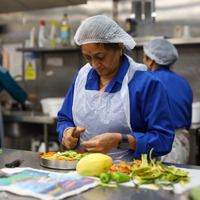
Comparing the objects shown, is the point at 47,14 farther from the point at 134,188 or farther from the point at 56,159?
the point at 134,188

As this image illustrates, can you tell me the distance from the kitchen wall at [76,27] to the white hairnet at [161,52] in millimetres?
468

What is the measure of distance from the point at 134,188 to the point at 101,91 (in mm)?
713

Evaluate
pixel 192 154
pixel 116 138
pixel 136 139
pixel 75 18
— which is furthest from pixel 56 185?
pixel 75 18

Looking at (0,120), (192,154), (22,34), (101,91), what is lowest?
(192,154)

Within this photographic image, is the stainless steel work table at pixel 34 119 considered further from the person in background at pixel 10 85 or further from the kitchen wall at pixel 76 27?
the kitchen wall at pixel 76 27

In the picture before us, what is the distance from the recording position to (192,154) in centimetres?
338

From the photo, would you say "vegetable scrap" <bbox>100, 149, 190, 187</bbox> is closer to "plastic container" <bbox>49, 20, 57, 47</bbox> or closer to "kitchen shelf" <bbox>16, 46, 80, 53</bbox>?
"kitchen shelf" <bbox>16, 46, 80, 53</bbox>

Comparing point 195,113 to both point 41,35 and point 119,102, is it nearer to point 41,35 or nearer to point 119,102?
point 119,102

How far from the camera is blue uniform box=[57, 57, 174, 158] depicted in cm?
168

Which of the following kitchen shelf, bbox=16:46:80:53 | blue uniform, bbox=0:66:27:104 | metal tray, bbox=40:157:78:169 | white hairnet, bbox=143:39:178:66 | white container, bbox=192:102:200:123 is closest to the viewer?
metal tray, bbox=40:157:78:169

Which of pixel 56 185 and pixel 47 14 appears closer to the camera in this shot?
pixel 56 185

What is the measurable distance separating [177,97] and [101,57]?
4.24ft

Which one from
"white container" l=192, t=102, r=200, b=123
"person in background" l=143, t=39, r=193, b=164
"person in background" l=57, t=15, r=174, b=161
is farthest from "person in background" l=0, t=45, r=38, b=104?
"person in background" l=57, t=15, r=174, b=161

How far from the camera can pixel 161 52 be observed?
2.93m
